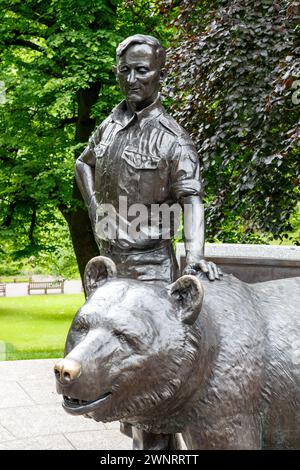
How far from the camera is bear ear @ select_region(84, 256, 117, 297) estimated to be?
10.4ft

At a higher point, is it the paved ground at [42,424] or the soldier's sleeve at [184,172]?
the soldier's sleeve at [184,172]

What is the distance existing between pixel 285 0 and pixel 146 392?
661 centimetres

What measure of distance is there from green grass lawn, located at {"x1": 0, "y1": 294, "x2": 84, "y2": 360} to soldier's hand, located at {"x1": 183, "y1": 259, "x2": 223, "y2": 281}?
725 centimetres

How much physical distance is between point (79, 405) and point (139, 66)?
203 cm

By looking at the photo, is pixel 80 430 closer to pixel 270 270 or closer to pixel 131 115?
pixel 270 270

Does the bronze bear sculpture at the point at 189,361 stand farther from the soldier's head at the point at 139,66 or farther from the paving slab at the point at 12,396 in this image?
the paving slab at the point at 12,396

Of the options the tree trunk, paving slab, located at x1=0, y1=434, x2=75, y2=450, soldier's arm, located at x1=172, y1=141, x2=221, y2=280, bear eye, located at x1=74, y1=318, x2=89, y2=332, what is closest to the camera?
bear eye, located at x1=74, y1=318, x2=89, y2=332

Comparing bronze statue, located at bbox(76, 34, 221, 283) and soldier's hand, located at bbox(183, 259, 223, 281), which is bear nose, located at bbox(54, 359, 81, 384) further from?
bronze statue, located at bbox(76, 34, 221, 283)

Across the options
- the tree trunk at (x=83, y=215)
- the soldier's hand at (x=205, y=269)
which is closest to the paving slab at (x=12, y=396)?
the soldier's hand at (x=205, y=269)

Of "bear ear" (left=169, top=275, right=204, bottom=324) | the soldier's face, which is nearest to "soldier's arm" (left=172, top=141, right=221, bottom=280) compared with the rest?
the soldier's face

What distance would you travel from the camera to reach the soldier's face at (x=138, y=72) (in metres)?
3.91

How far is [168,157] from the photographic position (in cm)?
398

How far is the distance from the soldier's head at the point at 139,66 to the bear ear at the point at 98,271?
1.21 metres
